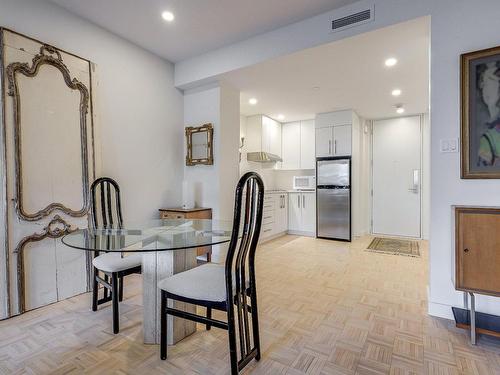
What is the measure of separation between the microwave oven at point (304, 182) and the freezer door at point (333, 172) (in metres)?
0.48

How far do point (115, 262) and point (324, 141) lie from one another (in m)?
4.11

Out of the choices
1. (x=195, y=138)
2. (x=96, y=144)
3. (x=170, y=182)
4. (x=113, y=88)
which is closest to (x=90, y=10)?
(x=113, y=88)

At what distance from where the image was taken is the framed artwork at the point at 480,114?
1.90 metres

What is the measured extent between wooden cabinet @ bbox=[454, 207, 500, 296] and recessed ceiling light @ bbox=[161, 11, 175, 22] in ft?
9.66

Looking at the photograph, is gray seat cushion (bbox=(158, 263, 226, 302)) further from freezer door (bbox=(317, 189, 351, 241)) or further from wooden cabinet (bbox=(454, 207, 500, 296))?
freezer door (bbox=(317, 189, 351, 241))

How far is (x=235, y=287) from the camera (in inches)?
56.6

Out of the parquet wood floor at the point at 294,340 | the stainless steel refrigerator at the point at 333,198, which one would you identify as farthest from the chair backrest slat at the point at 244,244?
the stainless steel refrigerator at the point at 333,198

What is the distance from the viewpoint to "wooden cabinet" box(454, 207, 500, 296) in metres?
1.67

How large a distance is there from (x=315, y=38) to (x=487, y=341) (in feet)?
9.18

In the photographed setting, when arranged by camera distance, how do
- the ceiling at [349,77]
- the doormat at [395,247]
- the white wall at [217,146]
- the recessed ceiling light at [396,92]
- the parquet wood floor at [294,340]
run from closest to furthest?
the parquet wood floor at [294,340] → the ceiling at [349,77] → the white wall at [217,146] → the recessed ceiling light at [396,92] → the doormat at [395,247]

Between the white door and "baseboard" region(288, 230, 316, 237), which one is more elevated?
the white door

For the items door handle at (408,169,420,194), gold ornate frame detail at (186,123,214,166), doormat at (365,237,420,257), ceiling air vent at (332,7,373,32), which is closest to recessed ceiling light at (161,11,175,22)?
gold ornate frame detail at (186,123,214,166)

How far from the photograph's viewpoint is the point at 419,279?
290cm

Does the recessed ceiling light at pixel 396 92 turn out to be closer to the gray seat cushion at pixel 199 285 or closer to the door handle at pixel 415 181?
the door handle at pixel 415 181
